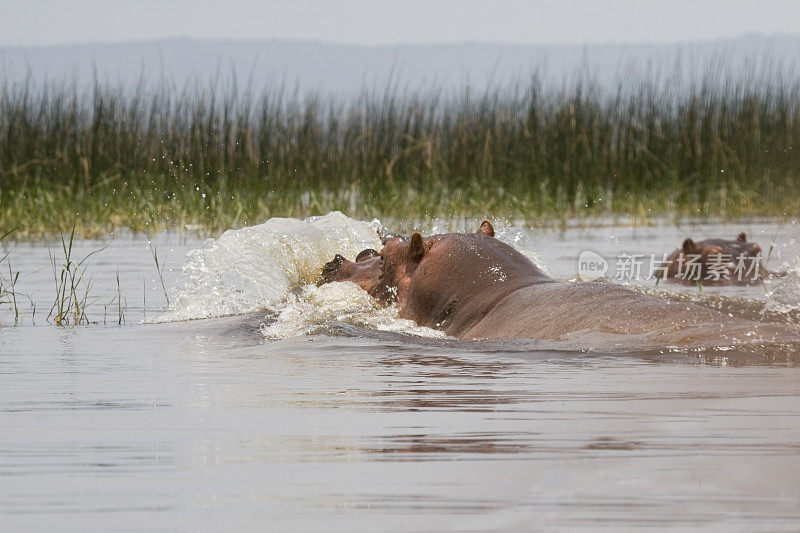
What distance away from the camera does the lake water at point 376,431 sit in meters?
2.14

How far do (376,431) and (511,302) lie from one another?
2094 millimetres

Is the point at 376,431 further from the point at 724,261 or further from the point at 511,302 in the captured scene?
the point at 724,261

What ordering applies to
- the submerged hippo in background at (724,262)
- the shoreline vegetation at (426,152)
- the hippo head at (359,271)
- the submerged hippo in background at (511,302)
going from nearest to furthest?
the submerged hippo in background at (511,302), the hippo head at (359,271), the submerged hippo in background at (724,262), the shoreline vegetation at (426,152)

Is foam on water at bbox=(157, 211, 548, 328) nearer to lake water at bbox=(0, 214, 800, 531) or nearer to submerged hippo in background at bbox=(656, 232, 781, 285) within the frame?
lake water at bbox=(0, 214, 800, 531)

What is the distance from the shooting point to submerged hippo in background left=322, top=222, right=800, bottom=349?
14.1 feet

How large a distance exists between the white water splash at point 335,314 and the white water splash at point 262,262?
0.53m

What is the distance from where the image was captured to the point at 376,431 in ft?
9.66

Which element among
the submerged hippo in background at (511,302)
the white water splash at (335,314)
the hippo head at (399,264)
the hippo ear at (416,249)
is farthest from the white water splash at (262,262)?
the hippo ear at (416,249)

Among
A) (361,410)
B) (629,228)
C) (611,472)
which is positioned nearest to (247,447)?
(361,410)

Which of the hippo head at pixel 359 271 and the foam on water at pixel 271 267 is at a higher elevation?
the hippo head at pixel 359 271

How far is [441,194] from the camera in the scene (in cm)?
1348

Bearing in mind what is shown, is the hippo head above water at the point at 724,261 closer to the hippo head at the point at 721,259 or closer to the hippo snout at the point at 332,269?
the hippo head at the point at 721,259

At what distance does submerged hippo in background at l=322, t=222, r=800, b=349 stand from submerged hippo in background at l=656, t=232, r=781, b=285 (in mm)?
2686

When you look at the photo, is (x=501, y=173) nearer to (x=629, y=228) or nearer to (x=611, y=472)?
(x=629, y=228)
